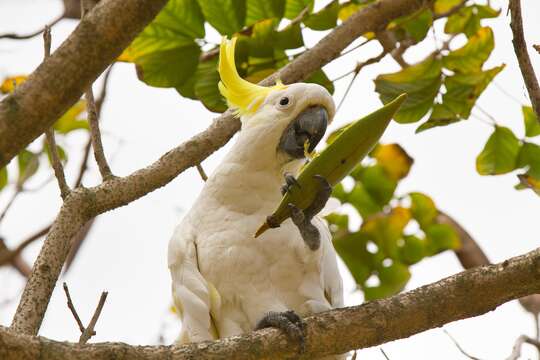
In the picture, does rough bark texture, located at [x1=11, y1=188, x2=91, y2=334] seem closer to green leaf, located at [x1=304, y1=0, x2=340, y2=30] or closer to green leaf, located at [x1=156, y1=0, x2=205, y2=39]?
green leaf, located at [x1=156, y1=0, x2=205, y2=39]

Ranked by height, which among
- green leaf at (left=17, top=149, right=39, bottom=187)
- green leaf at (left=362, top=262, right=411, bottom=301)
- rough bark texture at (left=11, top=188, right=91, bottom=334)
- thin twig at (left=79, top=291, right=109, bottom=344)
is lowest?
green leaf at (left=362, top=262, right=411, bottom=301)

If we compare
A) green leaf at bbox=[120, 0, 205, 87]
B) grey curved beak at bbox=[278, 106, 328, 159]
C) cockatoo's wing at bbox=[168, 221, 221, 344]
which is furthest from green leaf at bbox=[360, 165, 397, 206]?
cockatoo's wing at bbox=[168, 221, 221, 344]

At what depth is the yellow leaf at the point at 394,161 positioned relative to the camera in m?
4.30

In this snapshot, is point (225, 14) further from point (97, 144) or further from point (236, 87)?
point (97, 144)

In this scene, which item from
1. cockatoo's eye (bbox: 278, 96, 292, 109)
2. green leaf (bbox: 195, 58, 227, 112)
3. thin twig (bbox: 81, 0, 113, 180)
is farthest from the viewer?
green leaf (bbox: 195, 58, 227, 112)

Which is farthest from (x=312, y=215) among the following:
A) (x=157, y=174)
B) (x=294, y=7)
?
(x=294, y=7)

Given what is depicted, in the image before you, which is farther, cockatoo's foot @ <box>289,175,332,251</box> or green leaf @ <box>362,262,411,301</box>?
green leaf @ <box>362,262,411,301</box>

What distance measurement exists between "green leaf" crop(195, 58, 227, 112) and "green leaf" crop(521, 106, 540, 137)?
1.42m

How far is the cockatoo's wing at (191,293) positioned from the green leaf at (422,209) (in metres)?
1.69

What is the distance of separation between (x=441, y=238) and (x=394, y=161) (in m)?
0.48

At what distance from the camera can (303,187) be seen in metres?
2.64

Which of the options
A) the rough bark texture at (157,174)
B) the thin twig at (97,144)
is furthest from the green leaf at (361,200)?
the thin twig at (97,144)

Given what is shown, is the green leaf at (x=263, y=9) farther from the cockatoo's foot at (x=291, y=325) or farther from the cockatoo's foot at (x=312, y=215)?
the cockatoo's foot at (x=291, y=325)

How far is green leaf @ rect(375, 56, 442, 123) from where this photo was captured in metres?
3.61
